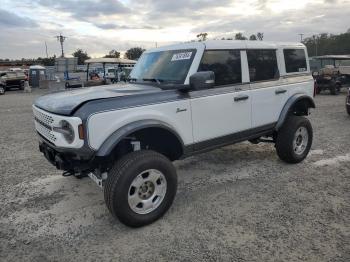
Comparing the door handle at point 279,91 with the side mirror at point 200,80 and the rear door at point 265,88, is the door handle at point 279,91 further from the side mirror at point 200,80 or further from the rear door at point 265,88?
the side mirror at point 200,80

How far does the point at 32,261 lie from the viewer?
329 centimetres

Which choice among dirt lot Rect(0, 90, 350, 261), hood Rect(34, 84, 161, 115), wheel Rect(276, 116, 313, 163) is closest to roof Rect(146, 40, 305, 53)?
hood Rect(34, 84, 161, 115)

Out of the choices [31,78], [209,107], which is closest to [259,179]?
[209,107]

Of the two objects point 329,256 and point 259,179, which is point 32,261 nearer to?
point 329,256

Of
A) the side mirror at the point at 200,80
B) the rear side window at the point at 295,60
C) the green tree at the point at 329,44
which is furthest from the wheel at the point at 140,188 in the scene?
the green tree at the point at 329,44

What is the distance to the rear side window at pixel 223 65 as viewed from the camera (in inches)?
181

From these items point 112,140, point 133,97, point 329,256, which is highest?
point 133,97

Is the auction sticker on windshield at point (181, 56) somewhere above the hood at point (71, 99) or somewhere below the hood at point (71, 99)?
above

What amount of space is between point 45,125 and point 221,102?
2220 mm

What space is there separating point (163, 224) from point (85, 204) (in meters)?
1.20

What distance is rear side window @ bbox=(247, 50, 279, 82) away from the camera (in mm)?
5129

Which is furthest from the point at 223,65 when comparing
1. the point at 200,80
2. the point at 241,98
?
the point at 200,80

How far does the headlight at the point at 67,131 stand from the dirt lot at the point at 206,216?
106 cm

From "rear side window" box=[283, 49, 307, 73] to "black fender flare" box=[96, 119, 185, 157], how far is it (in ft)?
9.05
